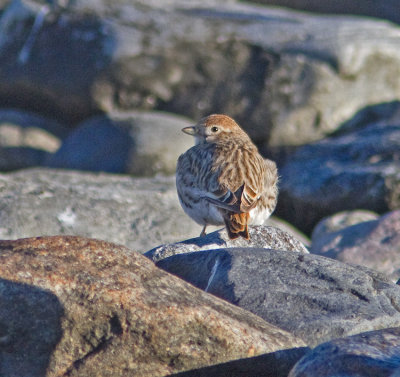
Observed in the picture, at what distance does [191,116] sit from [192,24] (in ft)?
5.31

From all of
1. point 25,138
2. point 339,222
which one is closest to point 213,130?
point 339,222

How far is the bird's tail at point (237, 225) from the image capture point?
669cm

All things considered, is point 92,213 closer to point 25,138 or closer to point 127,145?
point 127,145

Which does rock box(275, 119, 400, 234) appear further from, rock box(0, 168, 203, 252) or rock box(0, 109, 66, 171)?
rock box(0, 109, 66, 171)

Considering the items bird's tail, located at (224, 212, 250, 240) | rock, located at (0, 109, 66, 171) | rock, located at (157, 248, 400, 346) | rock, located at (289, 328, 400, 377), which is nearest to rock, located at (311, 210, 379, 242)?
bird's tail, located at (224, 212, 250, 240)

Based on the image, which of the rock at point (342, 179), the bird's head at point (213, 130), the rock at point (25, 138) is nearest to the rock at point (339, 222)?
the rock at point (342, 179)

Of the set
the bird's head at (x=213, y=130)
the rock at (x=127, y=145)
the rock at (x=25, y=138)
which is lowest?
the rock at (x=25, y=138)

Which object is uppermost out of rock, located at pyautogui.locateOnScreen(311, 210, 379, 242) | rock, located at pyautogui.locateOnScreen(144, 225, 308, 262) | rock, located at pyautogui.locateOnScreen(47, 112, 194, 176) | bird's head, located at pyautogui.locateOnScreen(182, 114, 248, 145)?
bird's head, located at pyautogui.locateOnScreen(182, 114, 248, 145)

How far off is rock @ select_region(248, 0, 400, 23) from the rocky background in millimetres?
80

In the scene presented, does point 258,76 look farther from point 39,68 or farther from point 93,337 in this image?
point 93,337

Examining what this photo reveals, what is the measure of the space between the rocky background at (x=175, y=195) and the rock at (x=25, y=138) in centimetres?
3

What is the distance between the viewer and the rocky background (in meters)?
4.94

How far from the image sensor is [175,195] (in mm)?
10539

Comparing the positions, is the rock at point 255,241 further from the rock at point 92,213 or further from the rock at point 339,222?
the rock at point 339,222
